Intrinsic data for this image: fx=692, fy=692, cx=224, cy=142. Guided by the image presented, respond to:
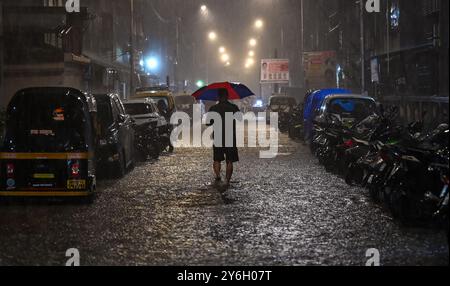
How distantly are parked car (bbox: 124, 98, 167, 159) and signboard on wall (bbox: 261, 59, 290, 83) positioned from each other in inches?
1463

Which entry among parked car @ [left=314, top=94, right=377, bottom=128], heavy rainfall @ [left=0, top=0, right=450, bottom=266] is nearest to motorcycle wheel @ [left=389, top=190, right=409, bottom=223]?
heavy rainfall @ [left=0, top=0, right=450, bottom=266]

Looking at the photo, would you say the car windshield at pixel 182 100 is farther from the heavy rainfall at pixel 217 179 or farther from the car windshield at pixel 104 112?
the car windshield at pixel 104 112

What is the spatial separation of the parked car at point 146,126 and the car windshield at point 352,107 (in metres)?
5.29

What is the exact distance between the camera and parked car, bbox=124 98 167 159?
19625mm

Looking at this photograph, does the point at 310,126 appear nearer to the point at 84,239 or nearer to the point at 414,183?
the point at 414,183

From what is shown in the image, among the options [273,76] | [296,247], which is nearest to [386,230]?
[296,247]

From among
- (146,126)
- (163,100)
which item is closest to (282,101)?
(163,100)

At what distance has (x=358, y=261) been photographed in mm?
7586

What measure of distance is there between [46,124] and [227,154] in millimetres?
3900

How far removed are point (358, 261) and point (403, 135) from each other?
466cm

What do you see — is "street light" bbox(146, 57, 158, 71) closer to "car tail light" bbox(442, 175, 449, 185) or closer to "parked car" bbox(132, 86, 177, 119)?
"parked car" bbox(132, 86, 177, 119)

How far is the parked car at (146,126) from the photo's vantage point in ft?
64.4

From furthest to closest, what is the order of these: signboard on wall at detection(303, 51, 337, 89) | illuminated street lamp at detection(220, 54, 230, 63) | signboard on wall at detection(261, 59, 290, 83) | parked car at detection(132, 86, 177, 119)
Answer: illuminated street lamp at detection(220, 54, 230, 63), signboard on wall at detection(261, 59, 290, 83), signboard on wall at detection(303, 51, 337, 89), parked car at detection(132, 86, 177, 119)

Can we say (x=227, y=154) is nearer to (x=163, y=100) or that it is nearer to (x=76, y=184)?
(x=76, y=184)
